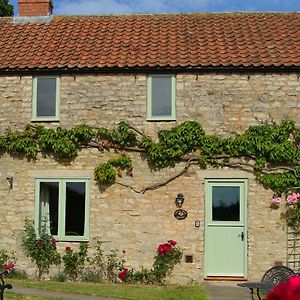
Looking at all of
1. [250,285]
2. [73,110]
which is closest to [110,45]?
[73,110]

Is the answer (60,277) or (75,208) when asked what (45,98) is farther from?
(60,277)

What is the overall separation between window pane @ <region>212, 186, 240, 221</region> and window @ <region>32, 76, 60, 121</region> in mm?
4876

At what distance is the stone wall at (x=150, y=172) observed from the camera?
43.0 feet

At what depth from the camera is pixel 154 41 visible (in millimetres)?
15227

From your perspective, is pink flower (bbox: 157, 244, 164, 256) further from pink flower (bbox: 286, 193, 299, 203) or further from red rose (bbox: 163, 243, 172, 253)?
pink flower (bbox: 286, 193, 299, 203)

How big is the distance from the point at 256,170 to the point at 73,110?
16.9 ft

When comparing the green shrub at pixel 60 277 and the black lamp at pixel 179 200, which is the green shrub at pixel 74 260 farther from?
the black lamp at pixel 179 200

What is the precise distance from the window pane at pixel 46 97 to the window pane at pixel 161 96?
9.13 ft

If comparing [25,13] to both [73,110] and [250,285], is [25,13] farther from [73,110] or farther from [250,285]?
[250,285]

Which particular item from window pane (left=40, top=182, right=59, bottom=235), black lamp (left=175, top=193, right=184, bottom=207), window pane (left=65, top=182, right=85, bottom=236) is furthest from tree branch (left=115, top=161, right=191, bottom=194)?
window pane (left=40, top=182, right=59, bottom=235)

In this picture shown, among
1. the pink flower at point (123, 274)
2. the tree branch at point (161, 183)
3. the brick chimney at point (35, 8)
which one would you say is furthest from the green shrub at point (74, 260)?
the brick chimney at point (35, 8)

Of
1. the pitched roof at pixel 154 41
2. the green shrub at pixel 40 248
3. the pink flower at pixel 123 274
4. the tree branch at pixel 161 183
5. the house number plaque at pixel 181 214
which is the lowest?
the pink flower at pixel 123 274

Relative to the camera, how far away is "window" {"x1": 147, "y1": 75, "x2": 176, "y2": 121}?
13742mm

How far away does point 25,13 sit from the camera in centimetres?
1705
